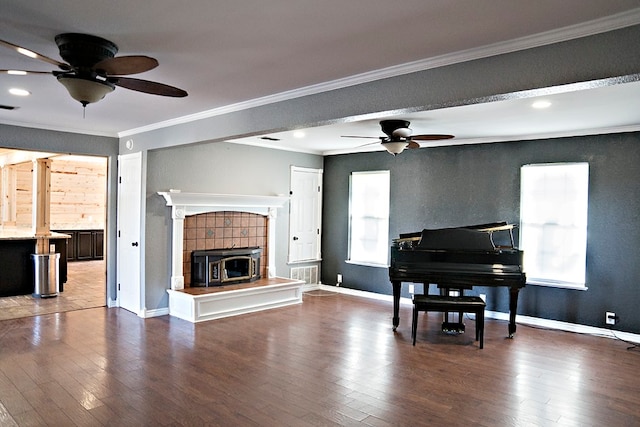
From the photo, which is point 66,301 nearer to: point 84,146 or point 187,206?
point 84,146

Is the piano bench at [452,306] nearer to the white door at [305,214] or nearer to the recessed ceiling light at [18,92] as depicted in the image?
the white door at [305,214]

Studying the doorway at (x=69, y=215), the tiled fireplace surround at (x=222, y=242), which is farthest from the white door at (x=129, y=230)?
the doorway at (x=69, y=215)

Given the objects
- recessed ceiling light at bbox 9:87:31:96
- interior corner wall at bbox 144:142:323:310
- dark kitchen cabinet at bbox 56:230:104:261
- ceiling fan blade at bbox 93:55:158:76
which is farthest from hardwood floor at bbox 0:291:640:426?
dark kitchen cabinet at bbox 56:230:104:261

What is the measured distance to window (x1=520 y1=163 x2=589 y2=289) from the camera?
5625 mm

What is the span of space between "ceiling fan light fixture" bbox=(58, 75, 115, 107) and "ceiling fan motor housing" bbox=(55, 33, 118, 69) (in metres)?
0.09

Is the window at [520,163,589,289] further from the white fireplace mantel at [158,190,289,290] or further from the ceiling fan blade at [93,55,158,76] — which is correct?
the ceiling fan blade at [93,55,158,76]

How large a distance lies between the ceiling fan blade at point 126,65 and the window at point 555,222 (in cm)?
506

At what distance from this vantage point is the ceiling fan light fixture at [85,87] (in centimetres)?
263

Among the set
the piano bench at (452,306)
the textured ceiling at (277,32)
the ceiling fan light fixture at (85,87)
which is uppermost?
the textured ceiling at (277,32)

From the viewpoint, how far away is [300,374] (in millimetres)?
3975

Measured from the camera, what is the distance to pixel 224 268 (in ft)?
21.1

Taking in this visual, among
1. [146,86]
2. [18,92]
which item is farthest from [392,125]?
[18,92]

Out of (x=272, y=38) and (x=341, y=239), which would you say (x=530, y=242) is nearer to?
(x=341, y=239)

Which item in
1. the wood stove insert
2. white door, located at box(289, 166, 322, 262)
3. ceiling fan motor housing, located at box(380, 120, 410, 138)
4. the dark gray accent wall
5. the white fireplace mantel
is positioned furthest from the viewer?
white door, located at box(289, 166, 322, 262)
